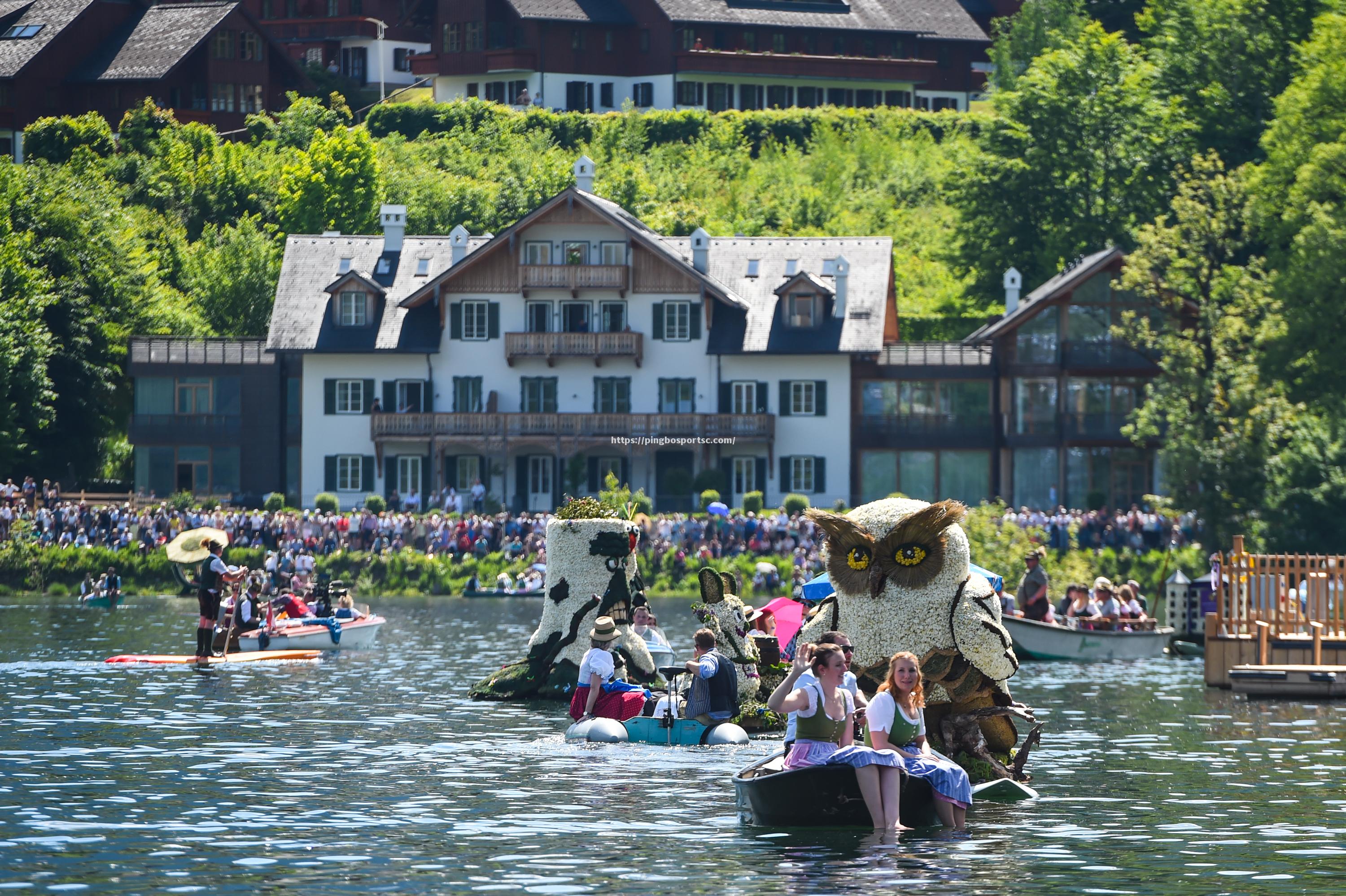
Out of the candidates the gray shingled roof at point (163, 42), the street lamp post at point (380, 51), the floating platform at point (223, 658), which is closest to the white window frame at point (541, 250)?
the floating platform at point (223, 658)

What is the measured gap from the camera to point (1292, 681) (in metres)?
37.4

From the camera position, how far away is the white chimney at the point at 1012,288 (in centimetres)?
8169

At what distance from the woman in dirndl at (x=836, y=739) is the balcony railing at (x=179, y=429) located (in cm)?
6060

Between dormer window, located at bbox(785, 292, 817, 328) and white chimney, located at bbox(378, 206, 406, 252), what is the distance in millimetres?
13554

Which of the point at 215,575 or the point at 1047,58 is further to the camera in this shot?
the point at 1047,58

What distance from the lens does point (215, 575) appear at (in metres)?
41.6

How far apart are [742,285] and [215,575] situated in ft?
138

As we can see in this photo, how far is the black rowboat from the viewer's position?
22.6m

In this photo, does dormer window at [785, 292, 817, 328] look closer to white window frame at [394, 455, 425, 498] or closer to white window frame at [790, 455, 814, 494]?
white window frame at [790, 455, 814, 494]

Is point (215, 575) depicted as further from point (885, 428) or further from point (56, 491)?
point (885, 428)

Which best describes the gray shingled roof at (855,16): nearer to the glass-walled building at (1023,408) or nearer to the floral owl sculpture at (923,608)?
the glass-walled building at (1023,408)

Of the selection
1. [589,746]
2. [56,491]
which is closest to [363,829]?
[589,746]

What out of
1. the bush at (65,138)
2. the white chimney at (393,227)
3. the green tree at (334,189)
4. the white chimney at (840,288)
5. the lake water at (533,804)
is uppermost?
the bush at (65,138)

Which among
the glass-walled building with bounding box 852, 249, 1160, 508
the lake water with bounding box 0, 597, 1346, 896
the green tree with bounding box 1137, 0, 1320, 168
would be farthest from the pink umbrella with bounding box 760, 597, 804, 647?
the green tree with bounding box 1137, 0, 1320, 168
